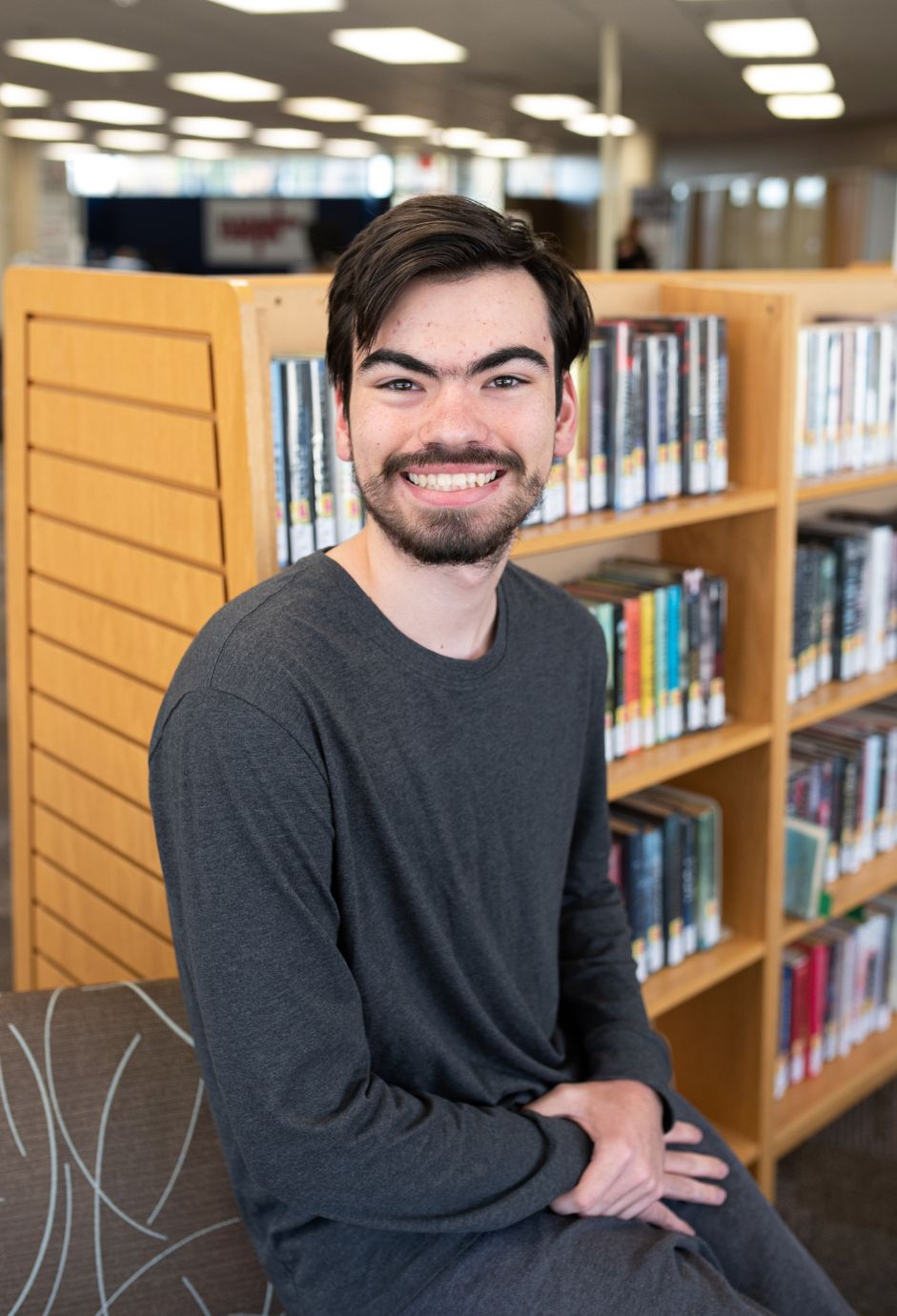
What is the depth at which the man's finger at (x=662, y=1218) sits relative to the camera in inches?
56.1

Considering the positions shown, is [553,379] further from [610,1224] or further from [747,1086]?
[747,1086]

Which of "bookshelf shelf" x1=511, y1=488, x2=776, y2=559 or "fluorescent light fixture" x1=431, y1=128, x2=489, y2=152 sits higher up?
"fluorescent light fixture" x1=431, y1=128, x2=489, y2=152

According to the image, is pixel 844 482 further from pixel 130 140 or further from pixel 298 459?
pixel 130 140

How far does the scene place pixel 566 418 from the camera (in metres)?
1.47

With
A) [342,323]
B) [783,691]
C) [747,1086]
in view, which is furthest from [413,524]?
[747,1086]

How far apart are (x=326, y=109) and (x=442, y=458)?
513 inches

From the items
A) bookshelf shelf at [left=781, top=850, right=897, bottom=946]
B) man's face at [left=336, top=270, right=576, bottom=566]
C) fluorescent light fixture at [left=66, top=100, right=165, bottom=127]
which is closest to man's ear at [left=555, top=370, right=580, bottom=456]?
man's face at [left=336, top=270, right=576, bottom=566]

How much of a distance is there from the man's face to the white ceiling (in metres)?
8.13

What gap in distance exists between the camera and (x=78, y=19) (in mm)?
9156

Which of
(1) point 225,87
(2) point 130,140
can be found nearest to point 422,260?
(1) point 225,87

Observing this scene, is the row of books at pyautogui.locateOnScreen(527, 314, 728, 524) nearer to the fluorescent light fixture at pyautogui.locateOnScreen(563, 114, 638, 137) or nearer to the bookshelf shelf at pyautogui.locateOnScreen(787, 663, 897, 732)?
the bookshelf shelf at pyautogui.locateOnScreen(787, 663, 897, 732)

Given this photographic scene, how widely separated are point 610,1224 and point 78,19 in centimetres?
973

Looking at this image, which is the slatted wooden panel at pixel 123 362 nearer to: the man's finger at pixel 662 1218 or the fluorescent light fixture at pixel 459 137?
the man's finger at pixel 662 1218

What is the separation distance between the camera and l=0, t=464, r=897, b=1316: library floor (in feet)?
7.29
